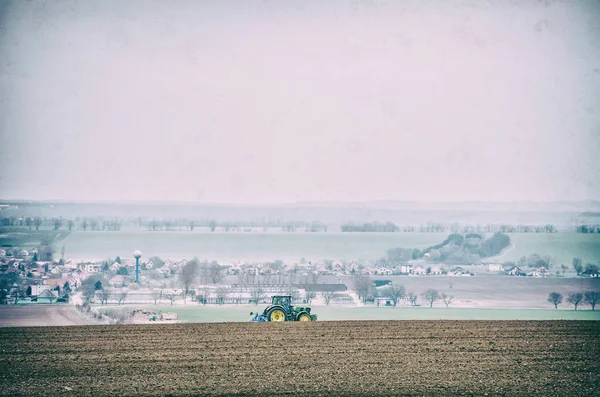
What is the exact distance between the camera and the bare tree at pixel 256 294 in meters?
21.1

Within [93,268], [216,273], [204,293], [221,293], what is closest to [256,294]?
[221,293]

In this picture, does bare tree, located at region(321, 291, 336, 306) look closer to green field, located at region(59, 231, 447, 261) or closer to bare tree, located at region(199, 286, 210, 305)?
green field, located at region(59, 231, 447, 261)

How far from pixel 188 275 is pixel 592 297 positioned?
1211 centimetres

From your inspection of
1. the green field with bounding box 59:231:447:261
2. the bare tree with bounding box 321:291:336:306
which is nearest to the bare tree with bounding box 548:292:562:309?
the green field with bounding box 59:231:447:261

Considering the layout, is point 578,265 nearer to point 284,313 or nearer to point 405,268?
point 405,268

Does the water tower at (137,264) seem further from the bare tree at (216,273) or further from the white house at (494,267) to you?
the white house at (494,267)

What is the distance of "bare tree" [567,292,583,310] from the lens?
21.2 m

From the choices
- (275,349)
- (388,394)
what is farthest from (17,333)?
(388,394)

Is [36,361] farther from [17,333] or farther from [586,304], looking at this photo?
[586,304]

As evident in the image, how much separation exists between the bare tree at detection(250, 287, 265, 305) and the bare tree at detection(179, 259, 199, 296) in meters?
1.80

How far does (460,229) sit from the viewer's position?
2466 centimetres

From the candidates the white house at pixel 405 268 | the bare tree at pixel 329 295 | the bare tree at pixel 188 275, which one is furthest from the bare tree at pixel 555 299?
the bare tree at pixel 188 275

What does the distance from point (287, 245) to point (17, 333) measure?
10.8m

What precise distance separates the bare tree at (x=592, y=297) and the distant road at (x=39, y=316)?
1428 centimetres
